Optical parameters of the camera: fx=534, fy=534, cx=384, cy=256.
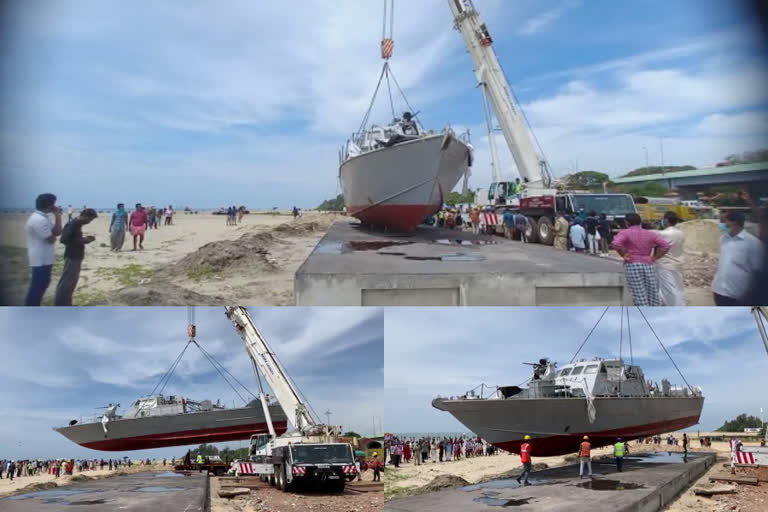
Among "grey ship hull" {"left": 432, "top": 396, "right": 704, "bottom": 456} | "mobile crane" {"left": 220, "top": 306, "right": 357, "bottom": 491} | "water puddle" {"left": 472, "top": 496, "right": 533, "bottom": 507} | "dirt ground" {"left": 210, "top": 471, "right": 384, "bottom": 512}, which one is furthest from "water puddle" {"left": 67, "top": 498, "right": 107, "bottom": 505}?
"grey ship hull" {"left": 432, "top": 396, "right": 704, "bottom": 456}

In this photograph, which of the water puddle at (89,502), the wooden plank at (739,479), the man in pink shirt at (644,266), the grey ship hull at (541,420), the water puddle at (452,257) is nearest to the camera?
the man in pink shirt at (644,266)

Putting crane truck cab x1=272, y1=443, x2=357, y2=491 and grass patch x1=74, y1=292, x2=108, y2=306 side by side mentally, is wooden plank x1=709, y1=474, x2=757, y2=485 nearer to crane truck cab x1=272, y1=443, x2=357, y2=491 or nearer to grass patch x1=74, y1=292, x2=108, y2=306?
crane truck cab x1=272, y1=443, x2=357, y2=491

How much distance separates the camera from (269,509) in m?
5.95

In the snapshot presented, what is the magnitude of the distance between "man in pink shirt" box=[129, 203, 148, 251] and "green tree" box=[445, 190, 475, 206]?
619 cm

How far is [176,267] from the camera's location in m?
6.18

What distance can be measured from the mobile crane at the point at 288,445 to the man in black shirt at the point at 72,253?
165 cm

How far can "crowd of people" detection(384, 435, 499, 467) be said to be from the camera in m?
7.84

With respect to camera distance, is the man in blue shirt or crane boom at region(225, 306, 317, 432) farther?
the man in blue shirt

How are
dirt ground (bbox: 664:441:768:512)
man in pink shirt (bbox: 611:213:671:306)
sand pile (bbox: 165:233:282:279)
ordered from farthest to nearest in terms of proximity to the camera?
sand pile (bbox: 165:233:282:279), dirt ground (bbox: 664:441:768:512), man in pink shirt (bbox: 611:213:671:306)

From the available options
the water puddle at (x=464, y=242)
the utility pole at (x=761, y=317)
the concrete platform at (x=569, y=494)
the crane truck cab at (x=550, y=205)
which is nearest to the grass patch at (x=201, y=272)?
the concrete platform at (x=569, y=494)

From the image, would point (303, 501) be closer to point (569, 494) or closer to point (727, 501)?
point (569, 494)

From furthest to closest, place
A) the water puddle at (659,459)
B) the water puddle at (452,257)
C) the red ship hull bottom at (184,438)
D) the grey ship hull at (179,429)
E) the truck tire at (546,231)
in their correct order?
the water puddle at (659,459) → the red ship hull bottom at (184,438) → the truck tire at (546,231) → the grey ship hull at (179,429) → the water puddle at (452,257)

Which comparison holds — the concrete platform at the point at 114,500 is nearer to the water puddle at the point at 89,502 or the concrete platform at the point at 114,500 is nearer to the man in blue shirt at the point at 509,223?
the water puddle at the point at 89,502

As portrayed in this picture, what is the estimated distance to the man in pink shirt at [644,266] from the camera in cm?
577
